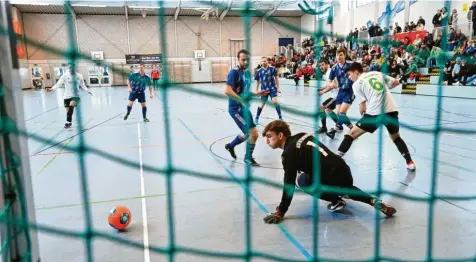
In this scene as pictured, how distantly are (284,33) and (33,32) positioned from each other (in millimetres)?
17386

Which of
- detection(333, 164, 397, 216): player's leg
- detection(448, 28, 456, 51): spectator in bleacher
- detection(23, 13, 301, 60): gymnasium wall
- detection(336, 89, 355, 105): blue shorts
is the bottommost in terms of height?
detection(333, 164, 397, 216): player's leg

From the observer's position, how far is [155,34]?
2688cm

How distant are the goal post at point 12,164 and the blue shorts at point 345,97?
505cm

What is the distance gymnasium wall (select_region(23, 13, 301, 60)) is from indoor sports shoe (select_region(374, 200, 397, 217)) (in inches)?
890

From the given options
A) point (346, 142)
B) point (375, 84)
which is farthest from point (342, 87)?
point (375, 84)

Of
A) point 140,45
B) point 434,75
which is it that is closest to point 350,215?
point 434,75

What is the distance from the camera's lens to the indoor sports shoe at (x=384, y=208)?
2649mm

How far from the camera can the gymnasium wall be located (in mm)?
24794

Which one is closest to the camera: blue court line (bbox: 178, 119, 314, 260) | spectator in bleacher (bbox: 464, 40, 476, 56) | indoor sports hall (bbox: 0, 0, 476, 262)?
indoor sports hall (bbox: 0, 0, 476, 262)

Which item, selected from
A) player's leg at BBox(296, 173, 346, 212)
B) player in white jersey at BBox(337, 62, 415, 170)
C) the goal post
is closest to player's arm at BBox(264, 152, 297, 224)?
player's leg at BBox(296, 173, 346, 212)

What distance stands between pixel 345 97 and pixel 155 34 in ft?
76.4

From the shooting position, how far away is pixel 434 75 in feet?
42.2

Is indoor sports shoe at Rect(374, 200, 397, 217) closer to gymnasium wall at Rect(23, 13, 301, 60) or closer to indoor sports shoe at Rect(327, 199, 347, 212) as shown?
indoor sports shoe at Rect(327, 199, 347, 212)

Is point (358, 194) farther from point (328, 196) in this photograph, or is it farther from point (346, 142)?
point (346, 142)
